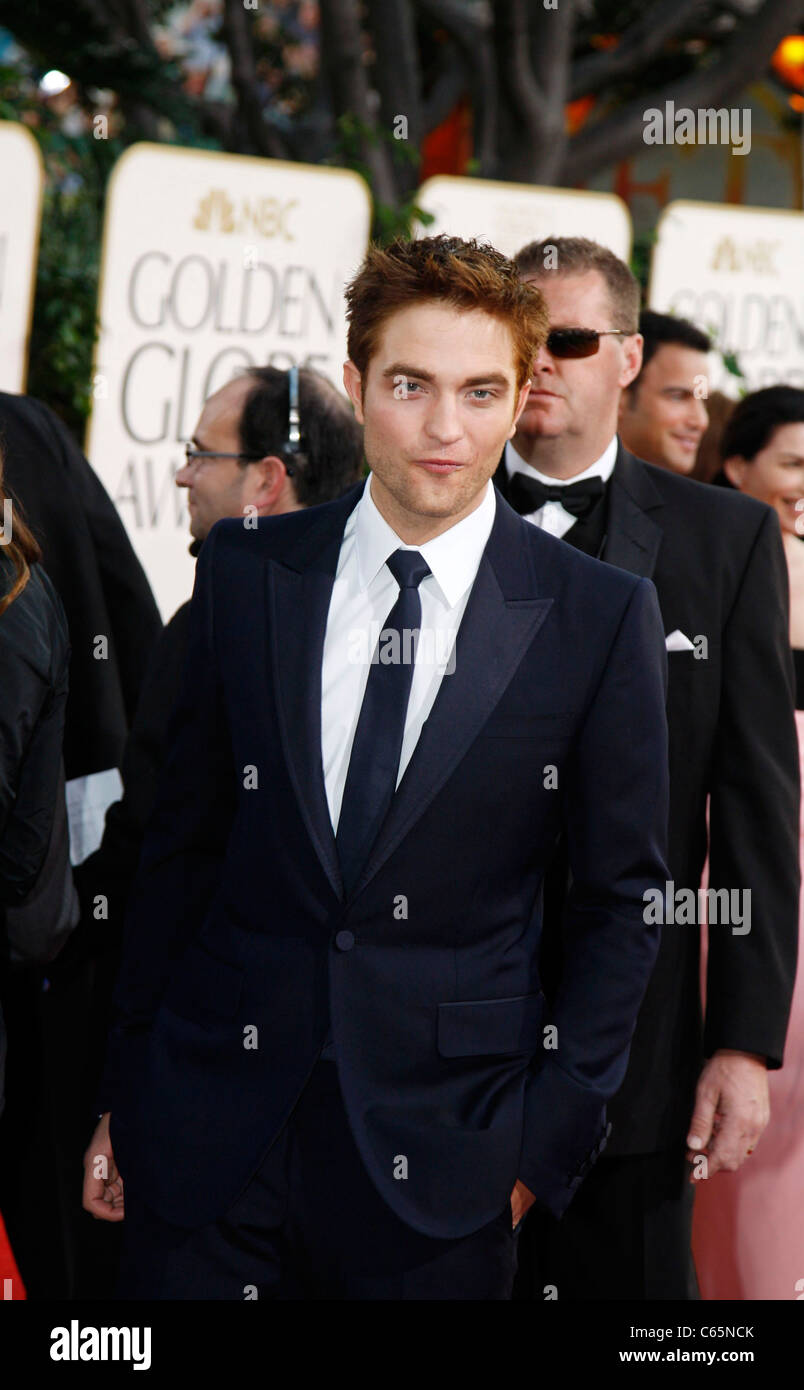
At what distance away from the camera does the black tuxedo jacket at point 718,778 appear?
2.84 meters

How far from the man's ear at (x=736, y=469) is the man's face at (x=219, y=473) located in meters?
1.37

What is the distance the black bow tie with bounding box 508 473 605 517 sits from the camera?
3.05 meters

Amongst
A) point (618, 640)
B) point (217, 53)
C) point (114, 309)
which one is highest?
point (217, 53)

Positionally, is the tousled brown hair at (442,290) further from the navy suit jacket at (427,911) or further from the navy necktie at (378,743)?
the navy necktie at (378,743)

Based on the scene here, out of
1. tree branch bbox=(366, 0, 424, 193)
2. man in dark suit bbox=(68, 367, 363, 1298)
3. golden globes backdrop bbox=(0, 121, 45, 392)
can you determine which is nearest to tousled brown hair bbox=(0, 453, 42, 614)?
man in dark suit bbox=(68, 367, 363, 1298)

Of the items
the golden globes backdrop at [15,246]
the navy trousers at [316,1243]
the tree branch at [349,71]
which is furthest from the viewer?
the tree branch at [349,71]

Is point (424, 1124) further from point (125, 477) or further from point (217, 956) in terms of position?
point (125, 477)

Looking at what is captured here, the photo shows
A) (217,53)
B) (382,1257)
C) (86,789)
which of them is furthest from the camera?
(217,53)

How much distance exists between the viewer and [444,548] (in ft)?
7.60

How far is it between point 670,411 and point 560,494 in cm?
194

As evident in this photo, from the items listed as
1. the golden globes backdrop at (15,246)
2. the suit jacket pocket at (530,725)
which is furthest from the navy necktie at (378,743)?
the golden globes backdrop at (15,246)
